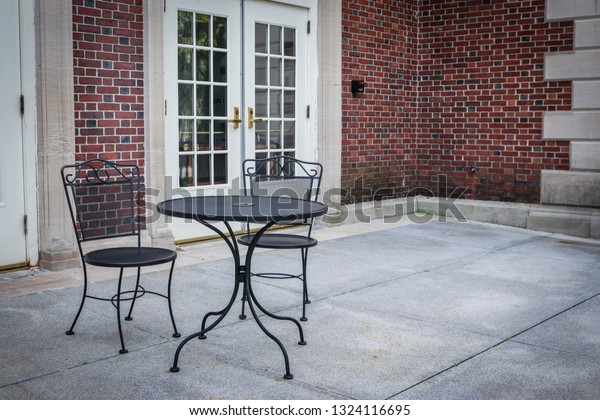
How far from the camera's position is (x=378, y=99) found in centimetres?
803

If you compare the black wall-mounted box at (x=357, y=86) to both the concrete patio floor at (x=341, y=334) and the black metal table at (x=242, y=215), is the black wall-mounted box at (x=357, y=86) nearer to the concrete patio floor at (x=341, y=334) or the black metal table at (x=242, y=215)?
the concrete patio floor at (x=341, y=334)

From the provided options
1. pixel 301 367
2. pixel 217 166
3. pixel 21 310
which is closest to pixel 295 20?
pixel 217 166

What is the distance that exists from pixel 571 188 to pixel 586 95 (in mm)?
958

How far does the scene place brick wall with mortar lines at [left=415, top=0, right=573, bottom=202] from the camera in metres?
7.52

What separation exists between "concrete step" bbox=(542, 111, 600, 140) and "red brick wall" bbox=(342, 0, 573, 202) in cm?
9

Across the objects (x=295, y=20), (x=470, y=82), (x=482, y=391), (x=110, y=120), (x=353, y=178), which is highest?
(x=295, y=20)

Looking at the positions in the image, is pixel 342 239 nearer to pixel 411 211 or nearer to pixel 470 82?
pixel 411 211

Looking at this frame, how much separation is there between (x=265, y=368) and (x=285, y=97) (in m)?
4.27

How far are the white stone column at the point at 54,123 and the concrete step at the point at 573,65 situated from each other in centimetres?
486

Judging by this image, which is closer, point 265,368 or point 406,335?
point 265,368

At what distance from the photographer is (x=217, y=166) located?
6.45 meters

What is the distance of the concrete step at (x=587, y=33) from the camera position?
23.0 ft

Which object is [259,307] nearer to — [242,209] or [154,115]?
[242,209]

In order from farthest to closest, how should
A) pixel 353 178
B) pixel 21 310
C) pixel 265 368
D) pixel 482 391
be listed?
1. pixel 353 178
2. pixel 21 310
3. pixel 265 368
4. pixel 482 391
